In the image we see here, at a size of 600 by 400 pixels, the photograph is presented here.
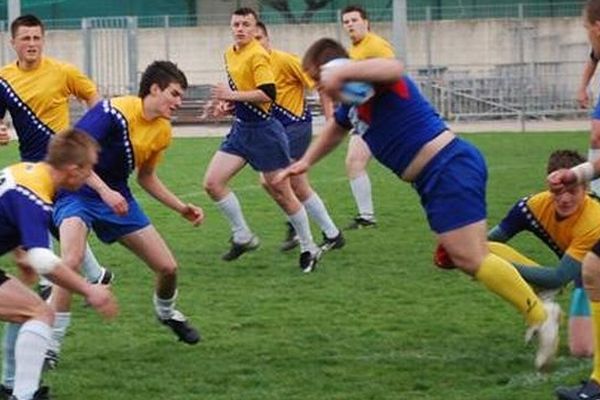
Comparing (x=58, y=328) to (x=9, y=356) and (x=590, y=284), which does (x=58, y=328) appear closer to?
(x=9, y=356)

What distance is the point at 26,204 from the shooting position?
24.2 feet

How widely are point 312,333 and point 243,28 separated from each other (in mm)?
4168

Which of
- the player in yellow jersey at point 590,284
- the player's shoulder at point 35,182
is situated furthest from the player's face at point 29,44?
the player in yellow jersey at point 590,284

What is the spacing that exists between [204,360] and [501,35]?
30.7 meters

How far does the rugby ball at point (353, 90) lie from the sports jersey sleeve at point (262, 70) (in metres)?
4.82

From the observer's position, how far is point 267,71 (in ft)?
43.4

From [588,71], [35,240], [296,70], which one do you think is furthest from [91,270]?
[588,71]

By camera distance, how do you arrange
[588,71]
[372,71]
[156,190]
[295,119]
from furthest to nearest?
[295,119] → [588,71] → [156,190] → [372,71]

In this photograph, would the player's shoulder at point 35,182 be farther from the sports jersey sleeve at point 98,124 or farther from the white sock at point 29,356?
the sports jersey sleeve at point 98,124

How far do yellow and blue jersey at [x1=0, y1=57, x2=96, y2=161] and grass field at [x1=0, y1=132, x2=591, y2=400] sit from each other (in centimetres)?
119

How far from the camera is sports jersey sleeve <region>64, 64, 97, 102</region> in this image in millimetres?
11336

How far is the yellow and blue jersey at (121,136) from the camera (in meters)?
9.22

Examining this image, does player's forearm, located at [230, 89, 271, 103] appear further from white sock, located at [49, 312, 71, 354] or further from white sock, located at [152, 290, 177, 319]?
white sock, located at [49, 312, 71, 354]

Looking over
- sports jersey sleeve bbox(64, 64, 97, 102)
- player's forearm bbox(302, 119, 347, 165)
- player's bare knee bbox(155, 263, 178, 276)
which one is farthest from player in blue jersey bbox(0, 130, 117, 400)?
sports jersey sleeve bbox(64, 64, 97, 102)
